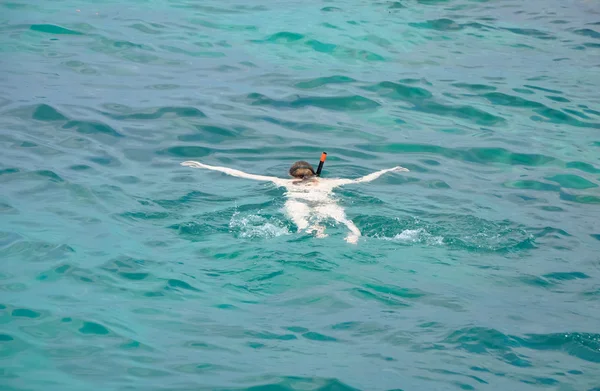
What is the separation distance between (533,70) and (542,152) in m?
4.86

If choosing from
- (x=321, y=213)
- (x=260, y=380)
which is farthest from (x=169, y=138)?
(x=260, y=380)

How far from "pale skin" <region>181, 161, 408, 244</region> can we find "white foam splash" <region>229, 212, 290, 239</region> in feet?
0.79

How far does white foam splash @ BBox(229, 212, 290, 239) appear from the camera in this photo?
8914mm

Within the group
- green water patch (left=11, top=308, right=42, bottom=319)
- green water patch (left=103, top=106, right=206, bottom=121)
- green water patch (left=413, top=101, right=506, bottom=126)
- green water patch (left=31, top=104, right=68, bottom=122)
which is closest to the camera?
green water patch (left=11, top=308, right=42, bottom=319)

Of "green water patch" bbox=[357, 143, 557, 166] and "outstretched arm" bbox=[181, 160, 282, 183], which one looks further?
"green water patch" bbox=[357, 143, 557, 166]

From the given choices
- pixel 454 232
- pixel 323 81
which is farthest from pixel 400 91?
pixel 454 232

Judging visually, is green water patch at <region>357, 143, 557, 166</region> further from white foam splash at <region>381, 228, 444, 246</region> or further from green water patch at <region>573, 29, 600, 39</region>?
green water patch at <region>573, 29, 600, 39</region>

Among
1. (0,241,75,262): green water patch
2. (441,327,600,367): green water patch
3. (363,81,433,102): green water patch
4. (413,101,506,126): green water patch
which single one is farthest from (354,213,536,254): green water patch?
(363,81,433,102): green water patch

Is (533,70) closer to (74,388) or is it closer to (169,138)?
(169,138)

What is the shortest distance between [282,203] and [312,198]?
1.34 ft

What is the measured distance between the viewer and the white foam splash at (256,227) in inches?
351

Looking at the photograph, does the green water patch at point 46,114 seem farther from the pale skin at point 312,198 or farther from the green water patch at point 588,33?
the green water patch at point 588,33

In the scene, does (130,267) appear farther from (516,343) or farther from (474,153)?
(474,153)

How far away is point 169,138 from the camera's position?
41.4ft
